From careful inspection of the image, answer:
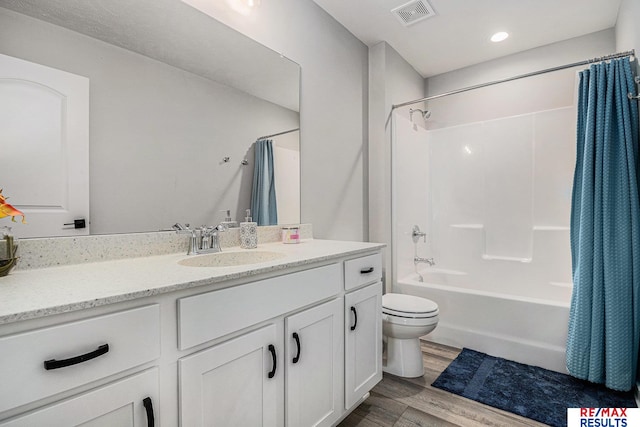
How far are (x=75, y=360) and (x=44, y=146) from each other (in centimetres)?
78

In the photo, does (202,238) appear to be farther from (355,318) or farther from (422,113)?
(422,113)

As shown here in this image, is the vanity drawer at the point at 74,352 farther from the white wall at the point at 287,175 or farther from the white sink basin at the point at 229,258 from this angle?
the white wall at the point at 287,175

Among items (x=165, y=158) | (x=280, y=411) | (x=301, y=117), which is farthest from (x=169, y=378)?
(x=301, y=117)

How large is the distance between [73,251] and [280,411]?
3.05 feet

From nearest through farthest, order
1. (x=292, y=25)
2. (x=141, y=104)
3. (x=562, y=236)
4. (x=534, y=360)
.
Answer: (x=141, y=104)
(x=292, y=25)
(x=534, y=360)
(x=562, y=236)

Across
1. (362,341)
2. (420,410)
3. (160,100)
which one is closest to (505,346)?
(420,410)

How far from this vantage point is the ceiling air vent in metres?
2.08

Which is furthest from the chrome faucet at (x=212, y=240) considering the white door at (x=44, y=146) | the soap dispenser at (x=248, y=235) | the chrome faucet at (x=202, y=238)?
the white door at (x=44, y=146)

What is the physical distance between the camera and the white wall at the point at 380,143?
8.37 feet

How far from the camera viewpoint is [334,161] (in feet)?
7.35

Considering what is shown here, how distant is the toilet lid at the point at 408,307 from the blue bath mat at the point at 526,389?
1.46 ft

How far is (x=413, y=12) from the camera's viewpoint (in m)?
2.16

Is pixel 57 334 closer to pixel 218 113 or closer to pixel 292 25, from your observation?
pixel 218 113

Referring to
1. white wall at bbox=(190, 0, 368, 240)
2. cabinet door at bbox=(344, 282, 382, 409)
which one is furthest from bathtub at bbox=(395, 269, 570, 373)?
cabinet door at bbox=(344, 282, 382, 409)
